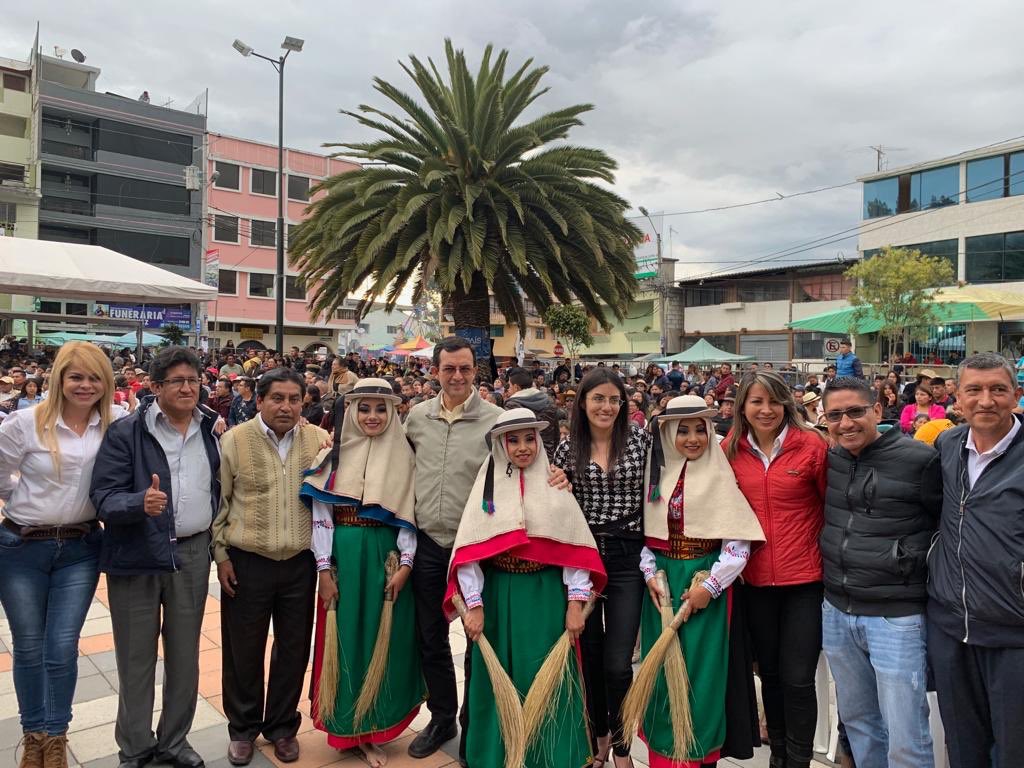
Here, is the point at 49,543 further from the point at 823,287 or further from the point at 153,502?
the point at 823,287

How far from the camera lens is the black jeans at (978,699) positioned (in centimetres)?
227

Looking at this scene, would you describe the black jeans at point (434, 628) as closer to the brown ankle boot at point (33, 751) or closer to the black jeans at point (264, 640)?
the black jeans at point (264, 640)

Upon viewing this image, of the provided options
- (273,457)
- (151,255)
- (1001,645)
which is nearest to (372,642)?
(273,457)

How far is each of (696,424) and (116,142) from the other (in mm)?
37543

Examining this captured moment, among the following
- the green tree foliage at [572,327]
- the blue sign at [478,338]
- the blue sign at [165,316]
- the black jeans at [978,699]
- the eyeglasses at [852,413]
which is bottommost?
the black jeans at [978,699]

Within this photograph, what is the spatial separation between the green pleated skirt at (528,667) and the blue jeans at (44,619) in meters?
1.65

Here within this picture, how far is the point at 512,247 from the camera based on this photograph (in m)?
10.7

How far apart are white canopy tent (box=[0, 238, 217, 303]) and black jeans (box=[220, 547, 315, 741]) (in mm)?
7586

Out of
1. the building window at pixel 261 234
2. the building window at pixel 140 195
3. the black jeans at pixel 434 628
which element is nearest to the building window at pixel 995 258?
the black jeans at pixel 434 628

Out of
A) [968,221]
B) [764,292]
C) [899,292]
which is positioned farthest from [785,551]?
[764,292]

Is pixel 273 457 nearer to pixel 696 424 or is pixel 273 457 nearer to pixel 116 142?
pixel 696 424

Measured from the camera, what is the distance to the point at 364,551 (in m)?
3.21

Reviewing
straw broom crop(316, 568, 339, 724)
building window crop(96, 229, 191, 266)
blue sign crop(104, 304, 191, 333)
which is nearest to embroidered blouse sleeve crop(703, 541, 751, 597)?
straw broom crop(316, 568, 339, 724)

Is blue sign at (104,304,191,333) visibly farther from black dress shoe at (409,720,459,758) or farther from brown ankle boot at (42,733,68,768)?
black dress shoe at (409,720,459,758)
